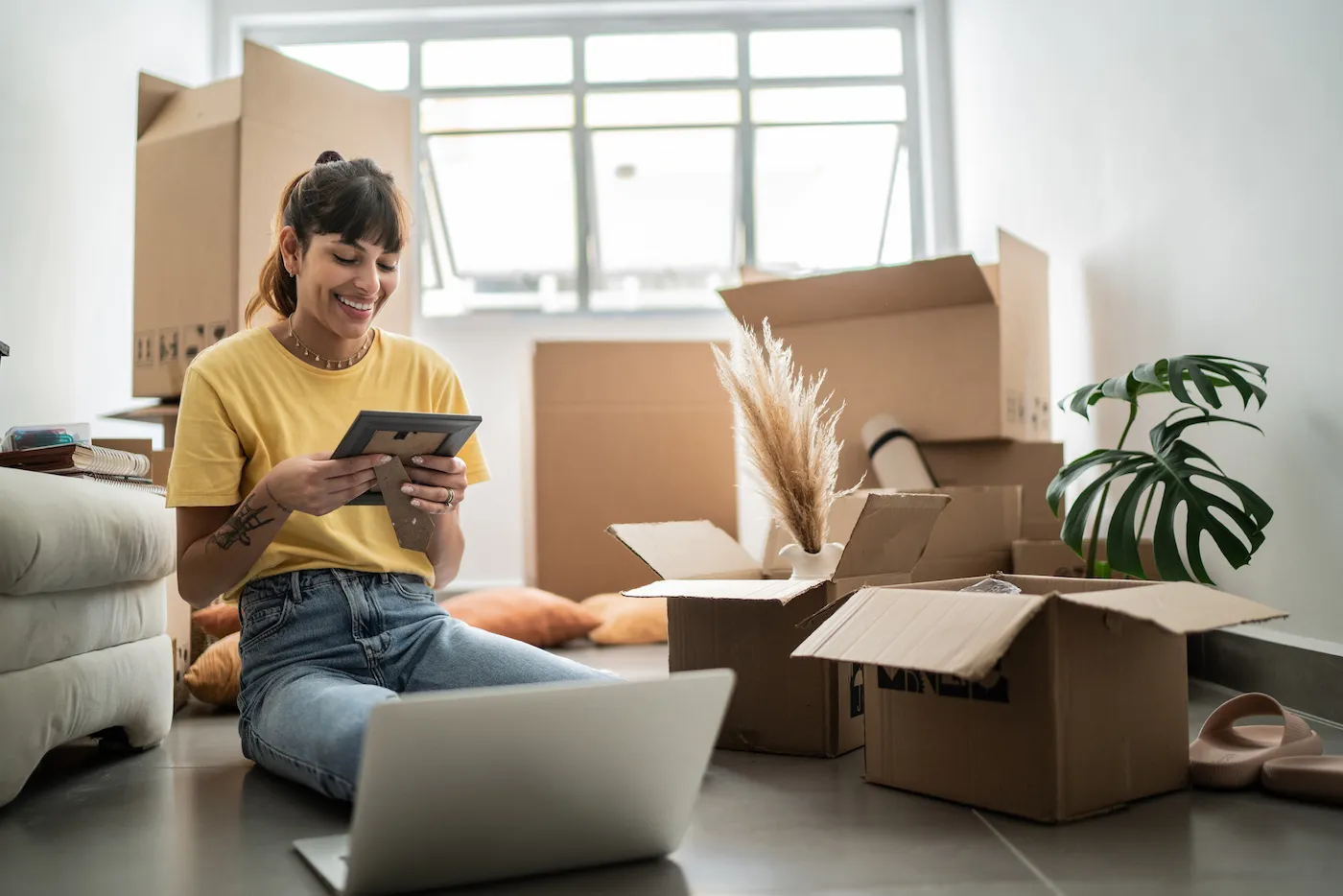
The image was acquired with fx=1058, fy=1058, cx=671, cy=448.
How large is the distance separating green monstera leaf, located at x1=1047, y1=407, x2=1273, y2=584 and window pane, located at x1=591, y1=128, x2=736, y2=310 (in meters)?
2.27

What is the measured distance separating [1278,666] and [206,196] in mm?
2583

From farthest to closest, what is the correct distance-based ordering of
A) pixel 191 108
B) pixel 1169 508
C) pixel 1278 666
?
pixel 191 108 < pixel 1278 666 < pixel 1169 508

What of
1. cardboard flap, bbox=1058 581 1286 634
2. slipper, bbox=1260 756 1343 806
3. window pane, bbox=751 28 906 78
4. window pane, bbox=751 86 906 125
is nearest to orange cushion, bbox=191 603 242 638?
cardboard flap, bbox=1058 581 1286 634

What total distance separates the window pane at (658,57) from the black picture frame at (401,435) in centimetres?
293

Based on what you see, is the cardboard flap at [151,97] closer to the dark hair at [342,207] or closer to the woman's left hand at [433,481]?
the dark hair at [342,207]

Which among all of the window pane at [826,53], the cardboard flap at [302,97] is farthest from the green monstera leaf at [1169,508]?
the window pane at [826,53]

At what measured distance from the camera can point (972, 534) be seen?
7.05ft

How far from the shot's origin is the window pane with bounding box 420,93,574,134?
3975 millimetres

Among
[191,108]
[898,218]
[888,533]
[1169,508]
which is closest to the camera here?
[888,533]

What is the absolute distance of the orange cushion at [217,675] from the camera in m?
2.05

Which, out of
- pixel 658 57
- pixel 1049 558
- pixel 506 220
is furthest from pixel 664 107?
pixel 1049 558

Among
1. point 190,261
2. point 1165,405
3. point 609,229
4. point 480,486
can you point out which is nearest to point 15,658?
point 190,261

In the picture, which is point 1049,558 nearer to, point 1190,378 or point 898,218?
point 1190,378

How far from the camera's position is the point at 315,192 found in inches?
59.6
